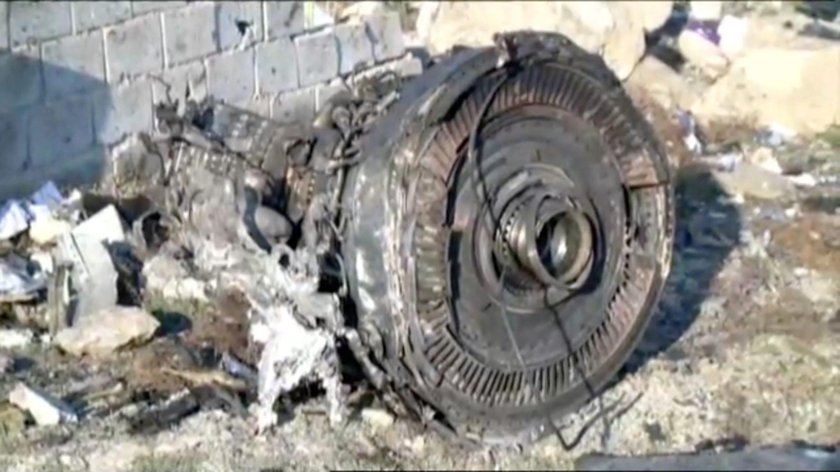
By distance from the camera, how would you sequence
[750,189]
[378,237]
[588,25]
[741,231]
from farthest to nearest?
[588,25] → [750,189] → [741,231] → [378,237]

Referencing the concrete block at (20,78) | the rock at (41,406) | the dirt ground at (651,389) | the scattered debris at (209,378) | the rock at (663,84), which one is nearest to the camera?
the dirt ground at (651,389)

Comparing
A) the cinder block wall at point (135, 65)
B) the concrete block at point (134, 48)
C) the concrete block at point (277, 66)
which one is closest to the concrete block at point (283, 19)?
the cinder block wall at point (135, 65)

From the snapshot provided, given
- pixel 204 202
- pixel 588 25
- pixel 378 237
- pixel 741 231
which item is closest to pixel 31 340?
pixel 204 202

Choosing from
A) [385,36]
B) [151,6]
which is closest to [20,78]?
[151,6]

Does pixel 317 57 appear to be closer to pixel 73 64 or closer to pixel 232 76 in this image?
pixel 232 76

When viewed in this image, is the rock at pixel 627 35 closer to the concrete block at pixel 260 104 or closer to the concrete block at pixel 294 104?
the concrete block at pixel 294 104

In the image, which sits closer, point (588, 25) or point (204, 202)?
point (204, 202)

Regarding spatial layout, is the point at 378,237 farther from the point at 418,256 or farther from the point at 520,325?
the point at 520,325
